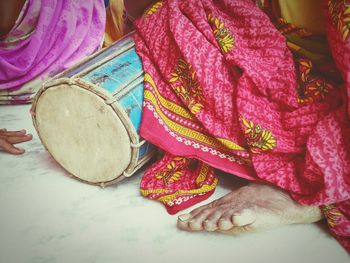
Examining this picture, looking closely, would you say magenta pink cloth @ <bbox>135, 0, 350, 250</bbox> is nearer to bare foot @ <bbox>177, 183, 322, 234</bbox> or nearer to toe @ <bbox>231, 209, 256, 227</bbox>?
bare foot @ <bbox>177, 183, 322, 234</bbox>

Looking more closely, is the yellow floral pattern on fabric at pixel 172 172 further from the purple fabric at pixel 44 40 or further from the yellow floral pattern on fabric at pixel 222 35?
the purple fabric at pixel 44 40

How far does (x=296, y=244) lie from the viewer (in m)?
1.02

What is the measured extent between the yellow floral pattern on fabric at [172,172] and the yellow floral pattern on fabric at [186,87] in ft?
0.71

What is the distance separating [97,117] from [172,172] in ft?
1.16

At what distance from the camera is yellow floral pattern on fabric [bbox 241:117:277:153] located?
107cm

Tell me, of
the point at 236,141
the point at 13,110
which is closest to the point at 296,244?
the point at 236,141

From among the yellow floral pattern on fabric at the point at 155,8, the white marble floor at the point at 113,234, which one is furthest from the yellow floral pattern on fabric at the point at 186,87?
the white marble floor at the point at 113,234

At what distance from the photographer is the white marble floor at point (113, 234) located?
3.31 feet

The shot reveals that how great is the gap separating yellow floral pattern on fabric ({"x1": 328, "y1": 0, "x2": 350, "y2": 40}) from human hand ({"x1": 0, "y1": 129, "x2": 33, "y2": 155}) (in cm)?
133

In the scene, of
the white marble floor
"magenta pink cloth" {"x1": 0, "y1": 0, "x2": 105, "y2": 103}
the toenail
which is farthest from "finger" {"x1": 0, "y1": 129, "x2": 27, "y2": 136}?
the toenail

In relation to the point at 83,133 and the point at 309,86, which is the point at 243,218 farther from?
the point at 83,133

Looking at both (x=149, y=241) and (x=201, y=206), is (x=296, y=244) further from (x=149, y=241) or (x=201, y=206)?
(x=149, y=241)

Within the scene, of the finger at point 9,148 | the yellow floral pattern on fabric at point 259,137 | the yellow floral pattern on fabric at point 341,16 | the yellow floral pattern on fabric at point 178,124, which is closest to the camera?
the yellow floral pattern on fabric at point 341,16

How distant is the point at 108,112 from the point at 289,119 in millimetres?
577
